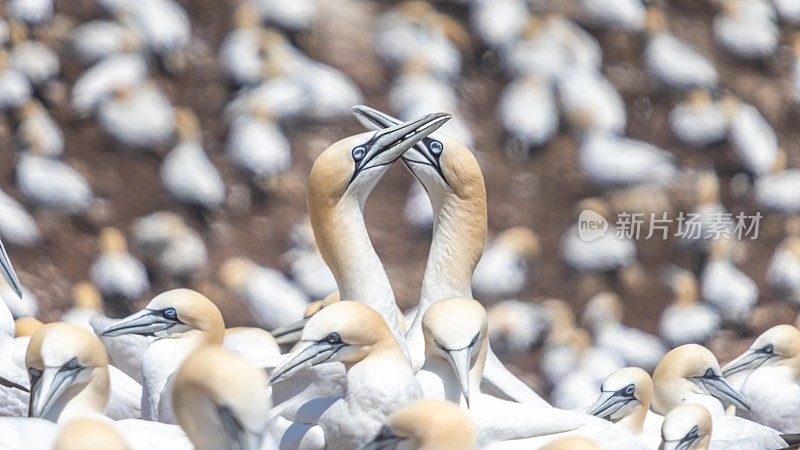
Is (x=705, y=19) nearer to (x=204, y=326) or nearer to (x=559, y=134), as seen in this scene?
(x=559, y=134)

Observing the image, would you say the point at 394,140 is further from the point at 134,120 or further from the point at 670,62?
the point at 670,62

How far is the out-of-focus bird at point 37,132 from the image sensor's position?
27.3 feet

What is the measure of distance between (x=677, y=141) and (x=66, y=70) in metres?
2.95

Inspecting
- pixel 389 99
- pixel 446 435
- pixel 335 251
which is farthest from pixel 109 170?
pixel 446 435

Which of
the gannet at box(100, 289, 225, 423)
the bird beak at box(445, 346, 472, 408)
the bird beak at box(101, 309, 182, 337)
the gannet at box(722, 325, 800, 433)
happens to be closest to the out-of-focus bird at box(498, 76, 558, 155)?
the gannet at box(722, 325, 800, 433)

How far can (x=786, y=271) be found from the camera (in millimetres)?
8422

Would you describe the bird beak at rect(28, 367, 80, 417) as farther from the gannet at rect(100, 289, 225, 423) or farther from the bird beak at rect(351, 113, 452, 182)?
the bird beak at rect(351, 113, 452, 182)

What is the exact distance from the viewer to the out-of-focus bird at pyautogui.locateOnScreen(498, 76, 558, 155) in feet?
28.0

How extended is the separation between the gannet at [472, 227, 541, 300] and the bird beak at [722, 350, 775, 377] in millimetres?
1183

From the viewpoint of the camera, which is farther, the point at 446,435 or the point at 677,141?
the point at 677,141

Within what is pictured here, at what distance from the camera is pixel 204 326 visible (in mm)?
6262

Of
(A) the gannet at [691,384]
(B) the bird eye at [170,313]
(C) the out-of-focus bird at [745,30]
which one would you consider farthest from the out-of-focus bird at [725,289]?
(B) the bird eye at [170,313]

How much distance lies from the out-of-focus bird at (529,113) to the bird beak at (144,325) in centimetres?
274

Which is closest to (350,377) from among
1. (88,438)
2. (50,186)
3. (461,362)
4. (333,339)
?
(333,339)
